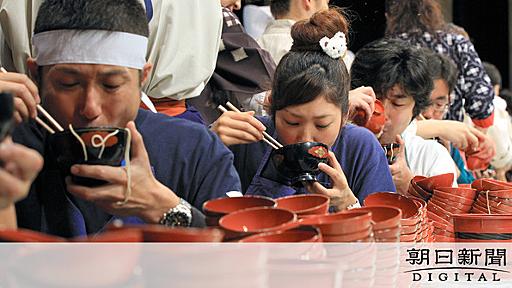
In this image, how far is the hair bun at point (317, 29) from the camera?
2158 mm

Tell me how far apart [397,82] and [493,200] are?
→ 75cm

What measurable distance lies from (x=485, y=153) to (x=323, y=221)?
2403 millimetres

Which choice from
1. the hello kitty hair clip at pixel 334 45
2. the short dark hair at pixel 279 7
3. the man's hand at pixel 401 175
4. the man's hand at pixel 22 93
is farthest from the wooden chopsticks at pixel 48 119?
the short dark hair at pixel 279 7

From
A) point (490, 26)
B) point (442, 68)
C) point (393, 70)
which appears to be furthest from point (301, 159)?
point (490, 26)

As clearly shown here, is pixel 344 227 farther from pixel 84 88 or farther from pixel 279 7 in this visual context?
pixel 279 7

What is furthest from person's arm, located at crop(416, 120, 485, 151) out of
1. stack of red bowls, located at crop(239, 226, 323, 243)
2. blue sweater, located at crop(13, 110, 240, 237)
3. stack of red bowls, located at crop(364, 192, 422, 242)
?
stack of red bowls, located at crop(239, 226, 323, 243)

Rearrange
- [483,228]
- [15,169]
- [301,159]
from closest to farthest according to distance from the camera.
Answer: [15,169]
[301,159]
[483,228]

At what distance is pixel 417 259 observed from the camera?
154 cm

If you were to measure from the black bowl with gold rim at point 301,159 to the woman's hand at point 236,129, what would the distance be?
0.40 feet

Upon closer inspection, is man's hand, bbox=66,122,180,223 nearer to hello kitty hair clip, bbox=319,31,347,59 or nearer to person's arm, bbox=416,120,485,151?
hello kitty hair clip, bbox=319,31,347,59

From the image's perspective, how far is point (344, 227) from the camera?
114cm

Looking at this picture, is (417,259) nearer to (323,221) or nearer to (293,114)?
(323,221)

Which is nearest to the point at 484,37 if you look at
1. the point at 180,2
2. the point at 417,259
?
the point at 180,2

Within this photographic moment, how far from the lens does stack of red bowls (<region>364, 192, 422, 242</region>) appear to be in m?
1.51
